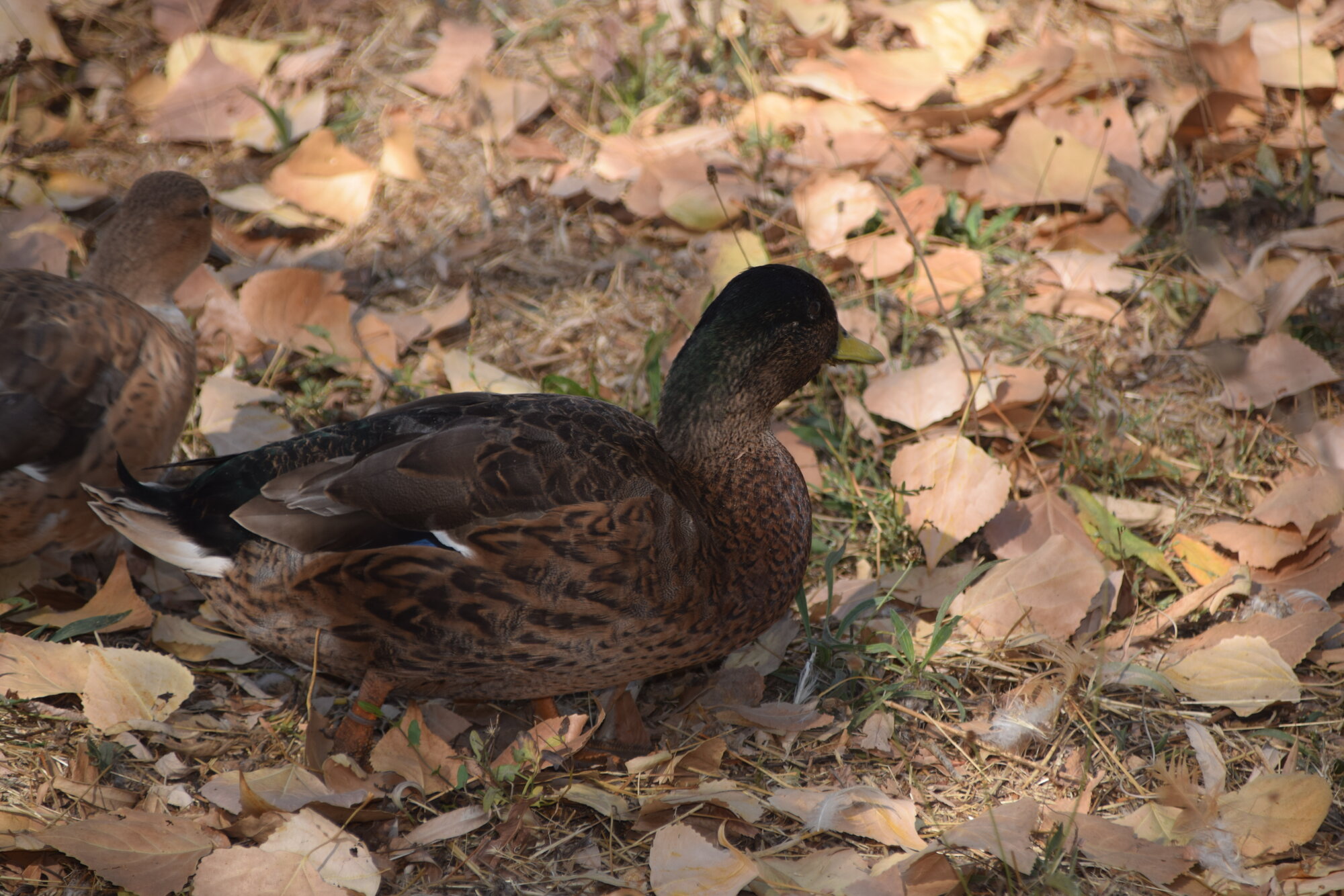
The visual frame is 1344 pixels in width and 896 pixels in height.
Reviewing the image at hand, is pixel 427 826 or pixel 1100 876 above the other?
pixel 427 826

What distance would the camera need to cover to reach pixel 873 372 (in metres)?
3.71

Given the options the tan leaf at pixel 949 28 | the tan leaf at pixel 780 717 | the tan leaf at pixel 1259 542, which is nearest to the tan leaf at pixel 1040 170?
the tan leaf at pixel 949 28

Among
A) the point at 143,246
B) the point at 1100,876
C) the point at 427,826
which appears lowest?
the point at 1100,876

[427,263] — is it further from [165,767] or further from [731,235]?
[165,767]

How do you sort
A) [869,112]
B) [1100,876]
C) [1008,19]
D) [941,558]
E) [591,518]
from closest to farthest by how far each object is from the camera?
1. [1100,876]
2. [591,518]
3. [941,558]
4. [869,112]
5. [1008,19]

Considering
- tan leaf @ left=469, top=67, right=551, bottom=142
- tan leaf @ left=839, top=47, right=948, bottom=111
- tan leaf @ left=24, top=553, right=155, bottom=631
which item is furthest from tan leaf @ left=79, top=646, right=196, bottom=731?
tan leaf @ left=839, top=47, right=948, bottom=111

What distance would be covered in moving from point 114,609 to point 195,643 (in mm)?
221

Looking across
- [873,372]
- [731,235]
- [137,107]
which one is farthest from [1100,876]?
A: [137,107]

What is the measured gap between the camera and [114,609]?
9.80 feet

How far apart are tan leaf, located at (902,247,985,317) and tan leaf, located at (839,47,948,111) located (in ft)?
2.74

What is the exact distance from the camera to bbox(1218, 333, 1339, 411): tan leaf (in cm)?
335

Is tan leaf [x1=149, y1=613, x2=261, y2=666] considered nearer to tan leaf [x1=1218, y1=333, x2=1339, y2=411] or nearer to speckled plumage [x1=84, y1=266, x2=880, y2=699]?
speckled plumage [x1=84, y1=266, x2=880, y2=699]

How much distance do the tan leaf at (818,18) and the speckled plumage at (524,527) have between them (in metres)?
2.35

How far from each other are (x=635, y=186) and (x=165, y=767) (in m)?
2.52
